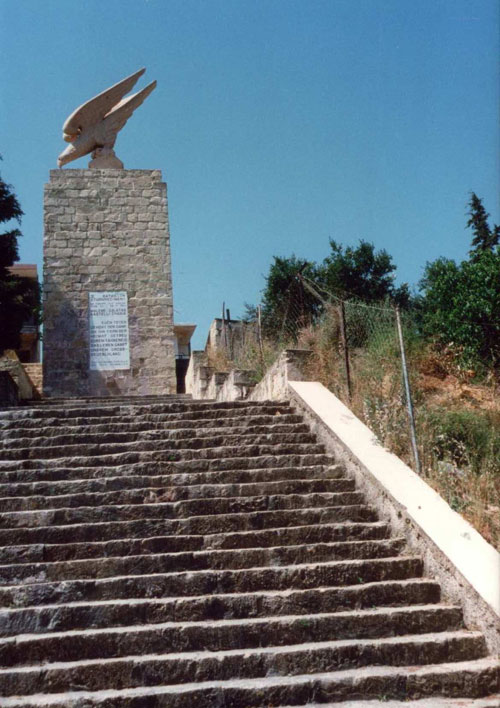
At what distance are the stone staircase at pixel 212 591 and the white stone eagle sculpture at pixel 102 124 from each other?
8954mm

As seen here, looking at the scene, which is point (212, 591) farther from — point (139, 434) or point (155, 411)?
point (155, 411)

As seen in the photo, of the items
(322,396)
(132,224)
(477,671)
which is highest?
(132,224)

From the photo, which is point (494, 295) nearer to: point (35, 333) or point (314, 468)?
point (314, 468)

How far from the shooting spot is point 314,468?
5.88m

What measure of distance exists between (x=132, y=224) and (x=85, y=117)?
234 centimetres

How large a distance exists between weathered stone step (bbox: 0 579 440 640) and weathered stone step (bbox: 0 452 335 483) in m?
1.70

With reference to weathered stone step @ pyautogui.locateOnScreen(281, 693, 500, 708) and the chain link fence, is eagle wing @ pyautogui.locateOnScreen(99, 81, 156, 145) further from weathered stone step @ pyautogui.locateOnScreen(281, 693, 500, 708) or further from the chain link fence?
weathered stone step @ pyautogui.locateOnScreen(281, 693, 500, 708)

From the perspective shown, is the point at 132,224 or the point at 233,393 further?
the point at 132,224

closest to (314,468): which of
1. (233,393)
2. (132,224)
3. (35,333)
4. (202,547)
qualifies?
(202,547)

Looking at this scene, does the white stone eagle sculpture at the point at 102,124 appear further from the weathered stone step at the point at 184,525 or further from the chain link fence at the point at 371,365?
the weathered stone step at the point at 184,525

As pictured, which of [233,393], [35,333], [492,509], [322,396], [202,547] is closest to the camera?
[202,547]

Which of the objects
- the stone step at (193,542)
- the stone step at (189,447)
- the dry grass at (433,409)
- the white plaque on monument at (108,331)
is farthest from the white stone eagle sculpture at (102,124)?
the stone step at (193,542)

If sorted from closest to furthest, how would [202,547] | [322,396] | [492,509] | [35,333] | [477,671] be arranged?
[477,671] → [202,547] → [492,509] → [322,396] → [35,333]

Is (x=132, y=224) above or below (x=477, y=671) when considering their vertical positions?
above
